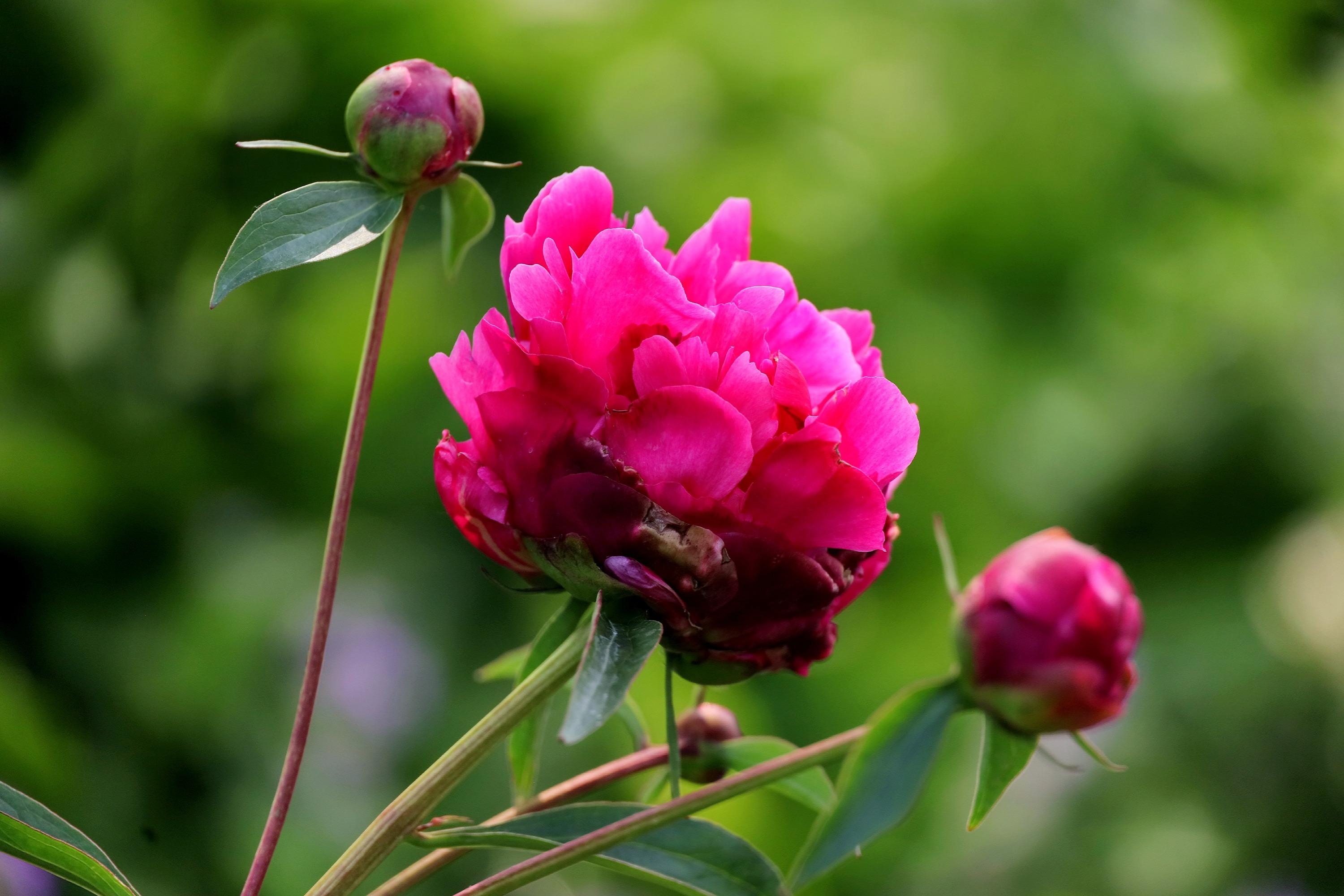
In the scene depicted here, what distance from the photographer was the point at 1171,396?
4.95 feet

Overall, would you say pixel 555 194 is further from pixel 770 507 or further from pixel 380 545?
pixel 380 545

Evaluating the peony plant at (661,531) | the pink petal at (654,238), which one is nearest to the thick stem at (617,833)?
the peony plant at (661,531)

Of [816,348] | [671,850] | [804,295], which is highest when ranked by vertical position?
[804,295]

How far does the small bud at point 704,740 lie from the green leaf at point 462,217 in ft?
0.43

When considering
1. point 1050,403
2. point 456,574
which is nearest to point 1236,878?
point 1050,403

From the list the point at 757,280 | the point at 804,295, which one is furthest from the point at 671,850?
the point at 804,295

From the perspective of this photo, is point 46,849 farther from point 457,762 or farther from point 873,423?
point 873,423

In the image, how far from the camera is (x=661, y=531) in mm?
231

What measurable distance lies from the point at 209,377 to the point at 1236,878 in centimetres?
123

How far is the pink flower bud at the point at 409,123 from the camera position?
0.90 feet

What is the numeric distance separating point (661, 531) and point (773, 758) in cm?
11

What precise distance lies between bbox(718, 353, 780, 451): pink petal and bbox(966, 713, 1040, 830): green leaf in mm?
85

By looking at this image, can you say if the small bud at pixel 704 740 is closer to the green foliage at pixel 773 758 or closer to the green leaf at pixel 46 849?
the green foliage at pixel 773 758

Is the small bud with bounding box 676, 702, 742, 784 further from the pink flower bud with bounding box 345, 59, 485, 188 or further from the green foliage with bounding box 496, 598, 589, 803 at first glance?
the pink flower bud with bounding box 345, 59, 485, 188
